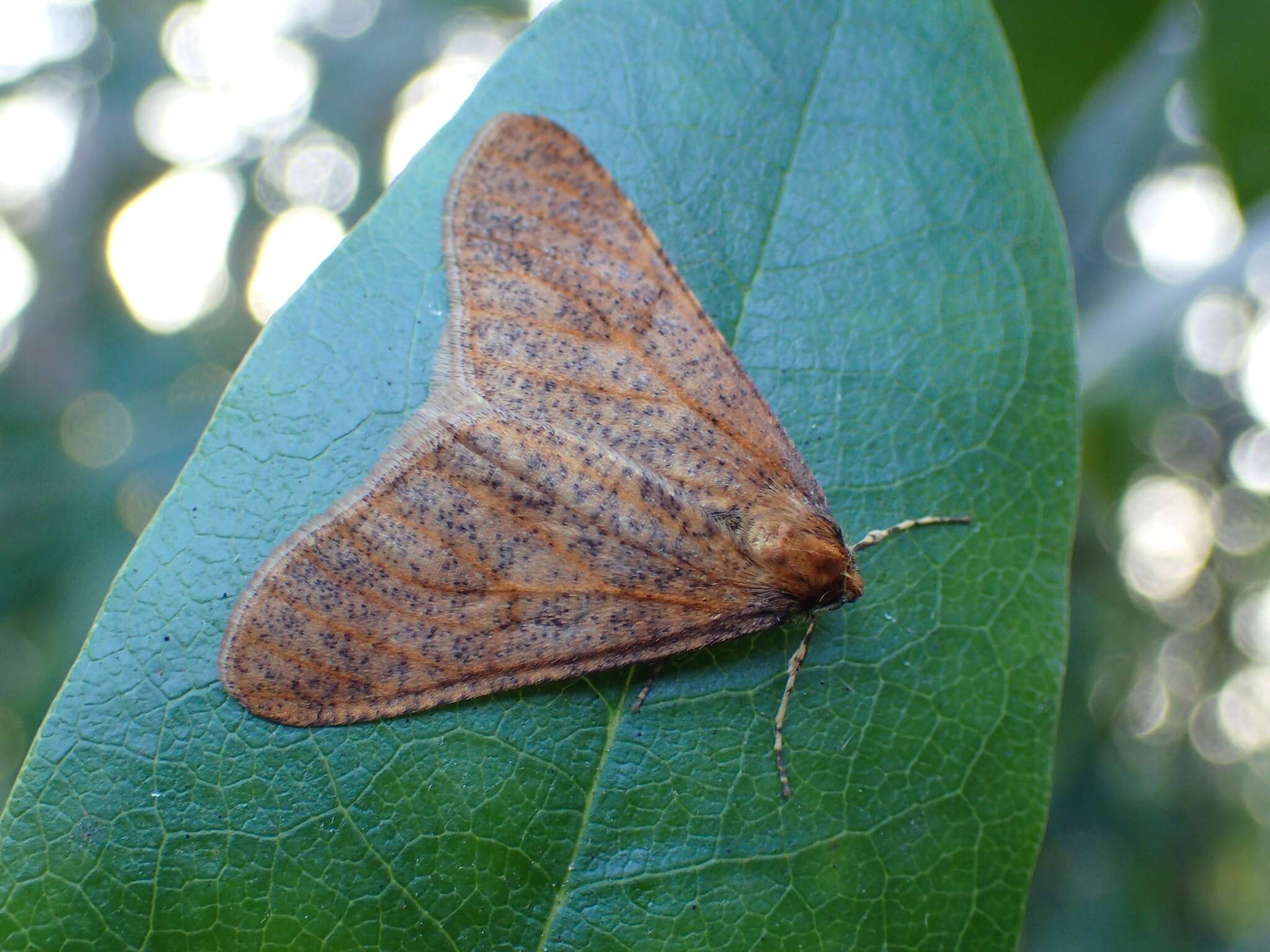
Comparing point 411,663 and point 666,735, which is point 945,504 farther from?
point 411,663

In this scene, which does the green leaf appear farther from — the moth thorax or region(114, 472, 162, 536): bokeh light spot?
region(114, 472, 162, 536): bokeh light spot

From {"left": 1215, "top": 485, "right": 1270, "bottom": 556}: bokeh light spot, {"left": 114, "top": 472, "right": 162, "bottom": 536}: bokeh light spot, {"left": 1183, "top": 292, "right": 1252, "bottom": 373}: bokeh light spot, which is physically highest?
{"left": 114, "top": 472, "right": 162, "bottom": 536}: bokeh light spot

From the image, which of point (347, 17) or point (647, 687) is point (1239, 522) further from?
point (347, 17)

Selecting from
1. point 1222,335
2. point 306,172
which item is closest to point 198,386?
point 306,172

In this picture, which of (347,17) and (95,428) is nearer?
(95,428)

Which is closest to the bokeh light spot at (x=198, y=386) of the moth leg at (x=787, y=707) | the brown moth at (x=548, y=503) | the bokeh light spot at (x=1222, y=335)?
the brown moth at (x=548, y=503)

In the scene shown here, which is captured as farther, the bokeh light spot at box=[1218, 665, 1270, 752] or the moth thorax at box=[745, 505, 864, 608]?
the bokeh light spot at box=[1218, 665, 1270, 752]

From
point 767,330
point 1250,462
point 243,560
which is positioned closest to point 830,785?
point 767,330

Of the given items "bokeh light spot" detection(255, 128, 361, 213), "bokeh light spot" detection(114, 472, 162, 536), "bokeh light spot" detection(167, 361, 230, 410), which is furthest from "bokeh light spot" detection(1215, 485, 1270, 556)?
"bokeh light spot" detection(114, 472, 162, 536)
